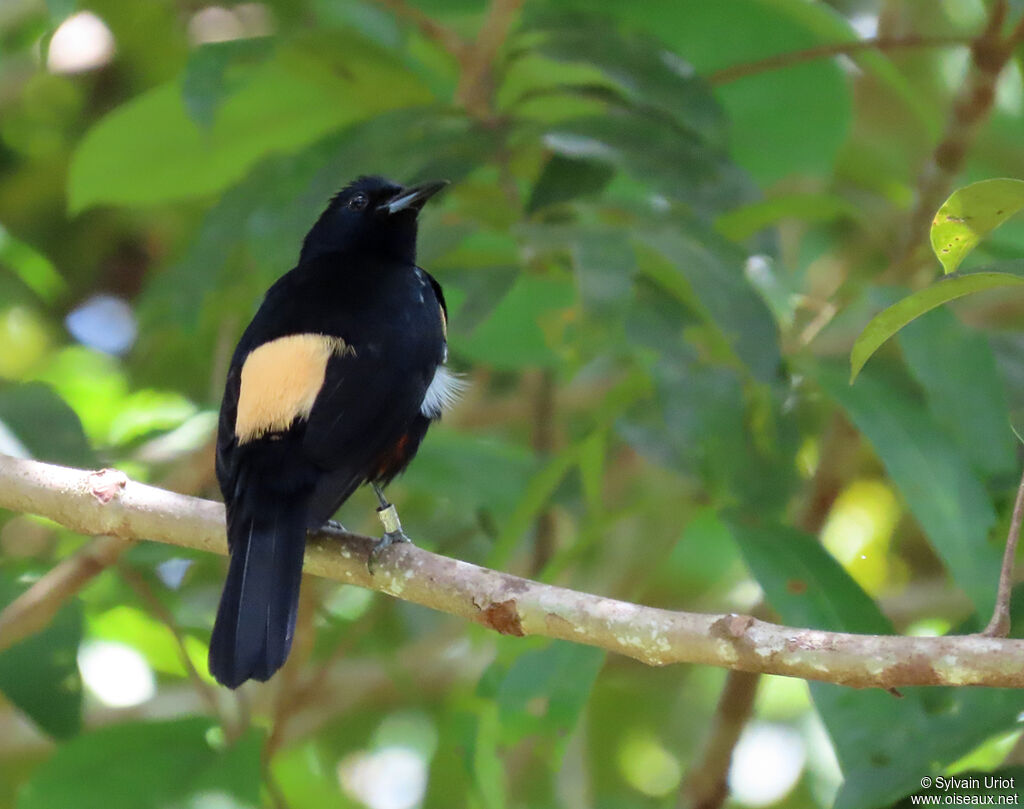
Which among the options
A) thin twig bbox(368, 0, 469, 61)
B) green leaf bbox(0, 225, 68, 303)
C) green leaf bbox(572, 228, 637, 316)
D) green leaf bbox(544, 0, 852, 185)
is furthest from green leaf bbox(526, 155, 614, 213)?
green leaf bbox(0, 225, 68, 303)

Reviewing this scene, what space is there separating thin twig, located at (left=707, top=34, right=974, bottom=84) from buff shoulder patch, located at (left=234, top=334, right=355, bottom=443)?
4.20 feet

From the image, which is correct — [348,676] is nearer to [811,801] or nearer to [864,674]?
[811,801]

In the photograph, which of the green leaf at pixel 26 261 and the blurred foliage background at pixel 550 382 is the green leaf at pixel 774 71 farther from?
the green leaf at pixel 26 261

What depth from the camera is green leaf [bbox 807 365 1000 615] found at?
90.9 inches

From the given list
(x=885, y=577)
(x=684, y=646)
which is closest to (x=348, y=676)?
(x=885, y=577)

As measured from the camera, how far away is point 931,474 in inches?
97.2

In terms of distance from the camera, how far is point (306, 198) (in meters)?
2.94

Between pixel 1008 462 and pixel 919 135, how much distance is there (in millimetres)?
2944

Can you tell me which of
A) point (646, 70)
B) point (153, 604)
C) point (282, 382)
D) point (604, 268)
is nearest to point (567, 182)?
point (646, 70)

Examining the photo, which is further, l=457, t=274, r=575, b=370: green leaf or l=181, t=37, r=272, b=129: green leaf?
l=457, t=274, r=575, b=370: green leaf

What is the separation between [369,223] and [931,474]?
1.64 m

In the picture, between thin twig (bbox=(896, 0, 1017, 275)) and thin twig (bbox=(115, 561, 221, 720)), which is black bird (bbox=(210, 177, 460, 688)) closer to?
thin twig (bbox=(115, 561, 221, 720))

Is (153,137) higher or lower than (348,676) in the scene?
higher

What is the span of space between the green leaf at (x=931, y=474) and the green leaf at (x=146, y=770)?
4.65 ft
